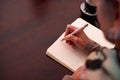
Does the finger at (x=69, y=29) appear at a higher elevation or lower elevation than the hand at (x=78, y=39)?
higher

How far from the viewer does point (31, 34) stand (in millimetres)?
1029

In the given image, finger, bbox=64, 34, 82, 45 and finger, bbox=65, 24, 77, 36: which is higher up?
finger, bbox=65, 24, 77, 36

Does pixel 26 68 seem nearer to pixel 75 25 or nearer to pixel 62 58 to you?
pixel 62 58

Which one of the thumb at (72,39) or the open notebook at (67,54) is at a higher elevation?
the thumb at (72,39)

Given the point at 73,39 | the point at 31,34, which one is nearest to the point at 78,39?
the point at 73,39

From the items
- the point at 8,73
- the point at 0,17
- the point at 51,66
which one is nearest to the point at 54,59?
the point at 51,66

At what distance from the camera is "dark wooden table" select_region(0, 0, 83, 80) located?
0.93 metres

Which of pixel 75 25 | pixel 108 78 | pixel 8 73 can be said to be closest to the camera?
pixel 108 78

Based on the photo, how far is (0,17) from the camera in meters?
1.06

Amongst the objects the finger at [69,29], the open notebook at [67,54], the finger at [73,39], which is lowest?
the open notebook at [67,54]

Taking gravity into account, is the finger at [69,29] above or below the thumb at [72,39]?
above

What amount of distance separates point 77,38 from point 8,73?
27 cm

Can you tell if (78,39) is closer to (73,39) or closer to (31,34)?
(73,39)

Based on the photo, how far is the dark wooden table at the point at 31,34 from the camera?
93 centimetres
